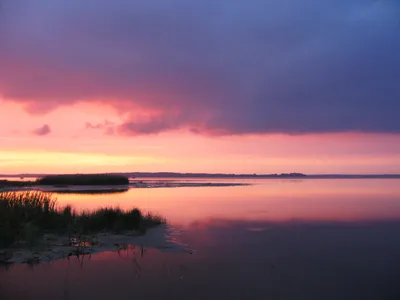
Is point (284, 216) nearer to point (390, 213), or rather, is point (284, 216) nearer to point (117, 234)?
point (390, 213)

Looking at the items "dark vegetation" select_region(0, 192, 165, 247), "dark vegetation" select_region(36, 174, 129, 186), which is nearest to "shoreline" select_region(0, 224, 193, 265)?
"dark vegetation" select_region(0, 192, 165, 247)

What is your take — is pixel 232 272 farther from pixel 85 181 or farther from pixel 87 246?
pixel 85 181

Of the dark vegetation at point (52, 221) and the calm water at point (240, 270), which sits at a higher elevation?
the dark vegetation at point (52, 221)

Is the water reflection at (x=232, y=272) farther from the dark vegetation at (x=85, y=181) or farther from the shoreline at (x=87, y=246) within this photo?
the dark vegetation at (x=85, y=181)

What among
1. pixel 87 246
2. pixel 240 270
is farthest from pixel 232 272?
pixel 87 246

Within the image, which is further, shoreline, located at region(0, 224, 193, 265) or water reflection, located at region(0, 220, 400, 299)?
shoreline, located at region(0, 224, 193, 265)

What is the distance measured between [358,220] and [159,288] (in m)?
15.8

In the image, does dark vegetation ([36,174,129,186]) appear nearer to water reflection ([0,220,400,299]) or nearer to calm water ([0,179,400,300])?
calm water ([0,179,400,300])

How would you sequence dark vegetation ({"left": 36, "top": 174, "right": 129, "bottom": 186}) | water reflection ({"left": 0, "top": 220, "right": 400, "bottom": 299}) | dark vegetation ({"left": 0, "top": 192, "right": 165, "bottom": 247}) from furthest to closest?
dark vegetation ({"left": 36, "top": 174, "right": 129, "bottom": 186}) → dark vegetation ({"left": 0, "top": 192, "right": 165, "bottom": 247}) → water reflection ({"left": 0, "top": 220, "right": 400, "bottom": 299})

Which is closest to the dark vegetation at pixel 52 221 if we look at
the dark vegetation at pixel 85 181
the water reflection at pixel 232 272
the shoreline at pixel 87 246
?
the shoreline at pixel 87 246

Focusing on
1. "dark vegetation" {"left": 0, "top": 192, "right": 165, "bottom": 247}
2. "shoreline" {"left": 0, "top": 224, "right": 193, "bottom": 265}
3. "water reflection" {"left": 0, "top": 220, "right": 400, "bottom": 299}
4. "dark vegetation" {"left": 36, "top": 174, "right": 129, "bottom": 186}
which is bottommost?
"water reflection" {"left": 0, "top": 220, "right": 400, "bottom": 299}

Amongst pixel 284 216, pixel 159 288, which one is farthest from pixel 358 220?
pixel 159 288

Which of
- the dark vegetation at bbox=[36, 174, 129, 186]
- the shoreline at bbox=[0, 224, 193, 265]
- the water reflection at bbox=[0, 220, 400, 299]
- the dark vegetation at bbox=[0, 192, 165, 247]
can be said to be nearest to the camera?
the water reflection at bbox=[0, 220, 400, 299]

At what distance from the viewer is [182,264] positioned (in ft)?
41.3
